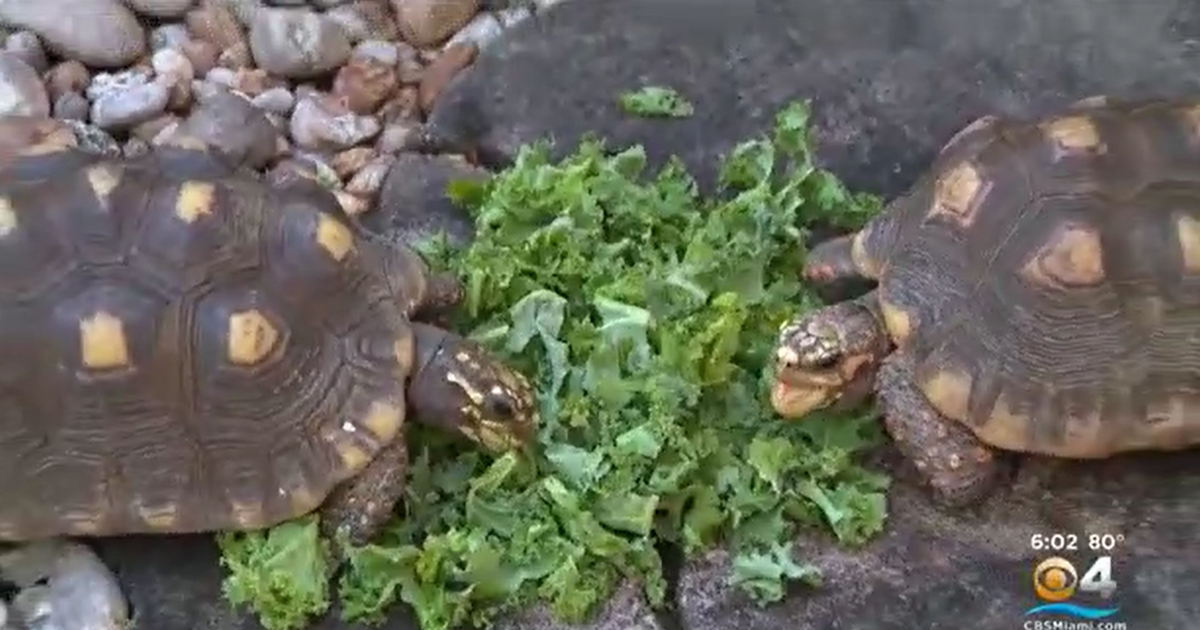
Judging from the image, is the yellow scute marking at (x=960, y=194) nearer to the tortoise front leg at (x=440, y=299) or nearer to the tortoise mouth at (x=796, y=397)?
the tortoise mouth at (x=796, y=397)

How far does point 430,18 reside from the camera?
4023mm

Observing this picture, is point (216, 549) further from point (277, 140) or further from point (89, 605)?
point (277, 140)

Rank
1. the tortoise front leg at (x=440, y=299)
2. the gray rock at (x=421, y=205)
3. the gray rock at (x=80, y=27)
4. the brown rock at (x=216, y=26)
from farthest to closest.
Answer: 1. the brown rock at (x=216, y=26)
2. the gray rock at (x=80, y=27)
3. the gray rock at (x=421, y=205)
4. the tortoise front leg at (x=440, y=299)

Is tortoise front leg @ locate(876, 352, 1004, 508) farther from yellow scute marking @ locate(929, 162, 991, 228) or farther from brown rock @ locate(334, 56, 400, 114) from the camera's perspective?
brown rock @ locate(334, 56, 400, 114)

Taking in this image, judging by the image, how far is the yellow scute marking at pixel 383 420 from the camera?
2.92 m

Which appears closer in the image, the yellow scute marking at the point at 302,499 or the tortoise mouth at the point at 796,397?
the yellow scute marking at the point at 302,499

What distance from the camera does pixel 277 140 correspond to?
3.75 meters

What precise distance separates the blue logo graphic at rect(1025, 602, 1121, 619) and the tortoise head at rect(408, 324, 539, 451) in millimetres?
911

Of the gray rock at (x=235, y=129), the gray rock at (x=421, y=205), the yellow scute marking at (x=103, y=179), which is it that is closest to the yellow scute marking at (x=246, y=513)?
the yellow scute marking at (x=103, y=179)

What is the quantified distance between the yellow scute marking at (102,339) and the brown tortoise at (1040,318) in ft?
3.66

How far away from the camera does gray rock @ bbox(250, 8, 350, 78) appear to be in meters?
3.92

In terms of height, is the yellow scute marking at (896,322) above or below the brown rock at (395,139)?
above

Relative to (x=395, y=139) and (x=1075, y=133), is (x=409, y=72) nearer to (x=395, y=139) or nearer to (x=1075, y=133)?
(x=395, y=139)

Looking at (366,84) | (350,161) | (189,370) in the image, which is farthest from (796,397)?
(366,84)
